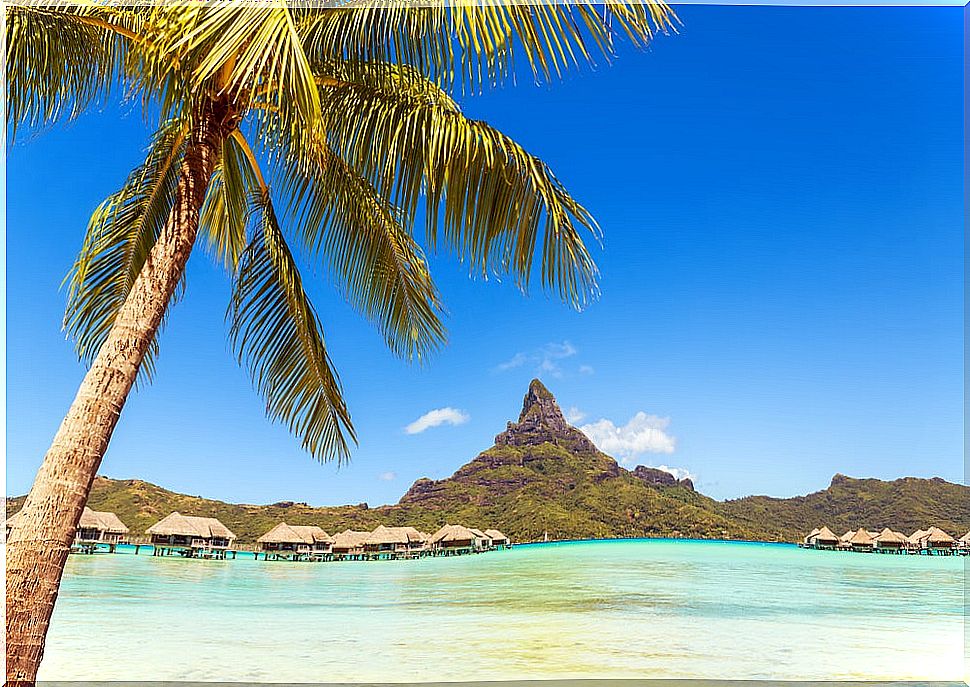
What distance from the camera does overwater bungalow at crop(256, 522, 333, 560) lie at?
686 centimetres

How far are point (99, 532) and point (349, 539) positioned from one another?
1782 mm

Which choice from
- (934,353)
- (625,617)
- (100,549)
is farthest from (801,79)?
(100,549)

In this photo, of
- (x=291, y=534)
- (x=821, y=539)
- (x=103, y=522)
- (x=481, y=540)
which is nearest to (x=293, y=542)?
(x=291, y=534)

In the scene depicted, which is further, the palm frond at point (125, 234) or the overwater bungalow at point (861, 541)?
the overwater bungalow at point (861, 541)

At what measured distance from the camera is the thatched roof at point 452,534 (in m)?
7.26

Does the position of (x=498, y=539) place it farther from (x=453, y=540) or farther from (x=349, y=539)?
(x=349, y=539)

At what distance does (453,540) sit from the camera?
736cm

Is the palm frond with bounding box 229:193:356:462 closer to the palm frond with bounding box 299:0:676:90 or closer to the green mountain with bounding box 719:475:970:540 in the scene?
the palm frond with bounding box 299:0:676:90

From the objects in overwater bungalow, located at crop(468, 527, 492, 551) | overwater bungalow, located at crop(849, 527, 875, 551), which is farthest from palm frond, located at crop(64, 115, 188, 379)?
overwater bungalow, located at crop(849, 527, 875, 551)

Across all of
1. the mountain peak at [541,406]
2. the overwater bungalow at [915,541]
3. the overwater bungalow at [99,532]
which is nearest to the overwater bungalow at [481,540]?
the mountain peak at [541,406]

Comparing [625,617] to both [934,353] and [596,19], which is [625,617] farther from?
[596,19]

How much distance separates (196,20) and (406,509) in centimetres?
466

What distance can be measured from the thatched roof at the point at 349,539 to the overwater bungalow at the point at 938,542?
14.1 feet

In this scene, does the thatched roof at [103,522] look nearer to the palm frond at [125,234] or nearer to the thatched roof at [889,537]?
the palm frond at [125,234]
